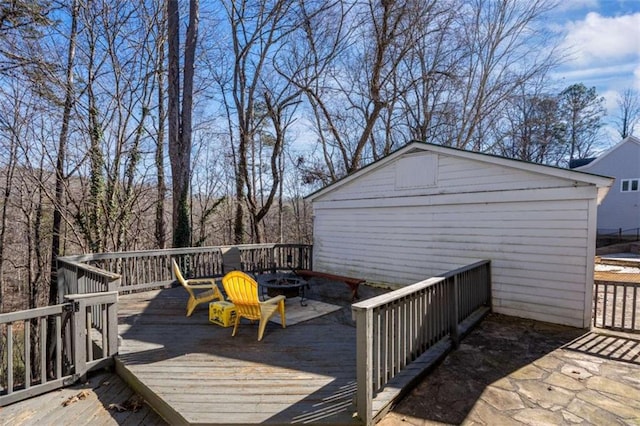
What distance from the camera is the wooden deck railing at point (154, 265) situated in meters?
5.02

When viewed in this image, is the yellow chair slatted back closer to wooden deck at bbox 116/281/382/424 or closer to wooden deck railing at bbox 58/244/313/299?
wooden deck at bbox 116/281/382/424

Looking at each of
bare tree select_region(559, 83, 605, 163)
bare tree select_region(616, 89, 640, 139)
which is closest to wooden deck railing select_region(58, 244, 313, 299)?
bare tree select_region(559, 83, 605, 163)

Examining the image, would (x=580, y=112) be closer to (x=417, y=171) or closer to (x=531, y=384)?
(x=417, y=171)

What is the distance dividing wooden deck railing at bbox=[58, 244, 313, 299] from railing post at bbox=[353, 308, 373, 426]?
3.33 m

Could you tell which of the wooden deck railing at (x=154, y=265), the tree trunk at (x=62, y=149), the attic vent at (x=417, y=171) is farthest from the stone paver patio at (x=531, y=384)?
the tree trunk at (x=62, y=149)

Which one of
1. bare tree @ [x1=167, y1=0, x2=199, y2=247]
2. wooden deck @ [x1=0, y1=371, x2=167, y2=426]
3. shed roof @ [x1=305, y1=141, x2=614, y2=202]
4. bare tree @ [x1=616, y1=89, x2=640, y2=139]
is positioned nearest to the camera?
wooden deck @ [x1=0, y1=371, x2=167, y2=426]

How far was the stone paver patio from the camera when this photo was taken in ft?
8.70

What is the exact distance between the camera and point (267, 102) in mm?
13523

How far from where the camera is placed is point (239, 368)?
344 cm

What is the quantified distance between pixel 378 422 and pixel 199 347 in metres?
2.42

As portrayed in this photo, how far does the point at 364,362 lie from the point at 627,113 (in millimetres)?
34432

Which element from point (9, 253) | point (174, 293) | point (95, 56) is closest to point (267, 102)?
point (95, 56)

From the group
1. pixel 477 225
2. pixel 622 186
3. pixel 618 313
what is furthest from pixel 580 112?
pixel 477 225

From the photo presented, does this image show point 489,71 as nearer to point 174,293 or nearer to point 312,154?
point 312,154
